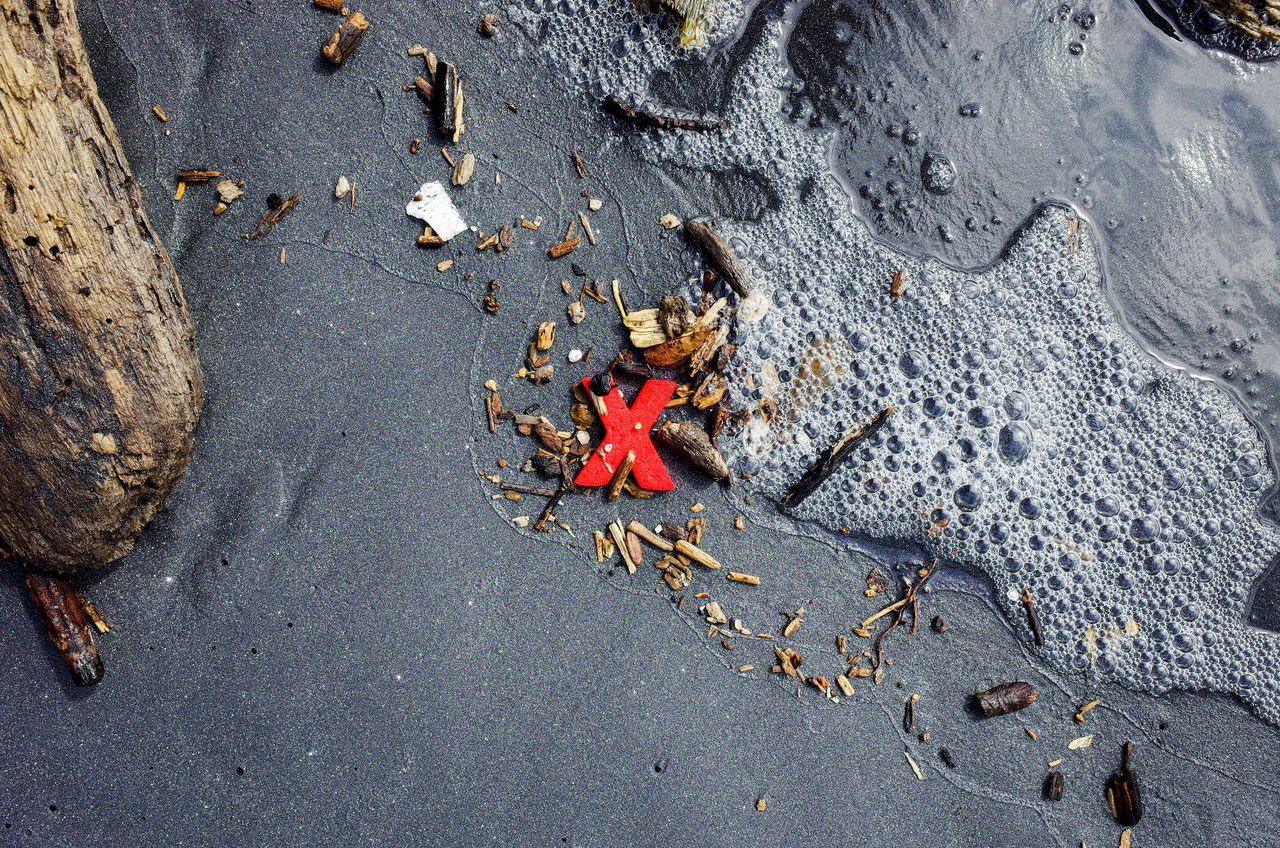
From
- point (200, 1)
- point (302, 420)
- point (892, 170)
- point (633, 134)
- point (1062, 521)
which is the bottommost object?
point (302, 420)

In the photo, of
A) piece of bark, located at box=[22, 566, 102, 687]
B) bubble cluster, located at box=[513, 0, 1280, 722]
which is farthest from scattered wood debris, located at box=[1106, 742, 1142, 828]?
piece of bark, located at box=[22, 566, 102, 687]

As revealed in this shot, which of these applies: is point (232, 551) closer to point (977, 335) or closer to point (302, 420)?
point (302, 420)

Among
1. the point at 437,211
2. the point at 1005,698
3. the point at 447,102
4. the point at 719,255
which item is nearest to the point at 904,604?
the point at 1005,698

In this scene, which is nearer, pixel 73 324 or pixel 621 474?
pixel 73 324

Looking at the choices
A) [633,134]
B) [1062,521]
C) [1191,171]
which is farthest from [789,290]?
[1191,171]

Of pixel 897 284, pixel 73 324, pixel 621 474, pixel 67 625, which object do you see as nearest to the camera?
pixel 73 324

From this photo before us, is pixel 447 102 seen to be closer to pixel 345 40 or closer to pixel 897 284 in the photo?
pixel 345 40

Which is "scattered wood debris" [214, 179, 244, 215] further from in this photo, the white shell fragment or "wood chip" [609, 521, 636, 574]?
"wood chip" [609, 521, 636, 574]
